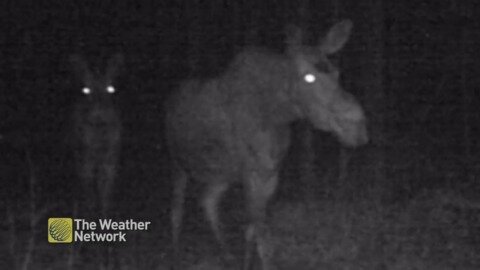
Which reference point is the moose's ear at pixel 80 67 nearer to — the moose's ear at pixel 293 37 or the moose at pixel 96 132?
the moose at pixel 96 132

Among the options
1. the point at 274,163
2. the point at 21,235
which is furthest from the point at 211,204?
the point at 21,235

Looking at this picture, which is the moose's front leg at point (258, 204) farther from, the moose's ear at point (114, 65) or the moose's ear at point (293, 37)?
the moose's ear at point (114, 65)

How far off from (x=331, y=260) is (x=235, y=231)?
57 cm

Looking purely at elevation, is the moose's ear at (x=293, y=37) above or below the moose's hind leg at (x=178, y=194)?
above

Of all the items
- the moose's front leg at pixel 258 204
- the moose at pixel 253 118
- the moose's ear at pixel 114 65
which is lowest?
the moose's front leg at pixel 258 204

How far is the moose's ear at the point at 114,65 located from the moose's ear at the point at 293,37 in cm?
94

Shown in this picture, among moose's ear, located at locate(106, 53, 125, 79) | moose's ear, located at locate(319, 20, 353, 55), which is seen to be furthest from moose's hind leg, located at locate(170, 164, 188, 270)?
moose's ear, located at locate(319, 20, 353, 55)

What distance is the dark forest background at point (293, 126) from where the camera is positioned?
4.03 m

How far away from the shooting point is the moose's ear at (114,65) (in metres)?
4.02

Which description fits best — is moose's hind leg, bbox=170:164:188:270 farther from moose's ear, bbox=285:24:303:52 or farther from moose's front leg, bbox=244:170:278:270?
moose's ear, bbox=285:24:303:52

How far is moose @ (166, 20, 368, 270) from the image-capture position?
403 cm

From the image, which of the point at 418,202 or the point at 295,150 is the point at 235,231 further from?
the point at 418,202

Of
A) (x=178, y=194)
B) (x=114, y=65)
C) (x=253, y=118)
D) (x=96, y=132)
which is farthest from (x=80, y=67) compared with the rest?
(x=253, y=118)

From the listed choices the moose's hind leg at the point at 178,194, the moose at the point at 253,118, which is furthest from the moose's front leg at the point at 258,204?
the moose's hind leg at the point at 178,194
